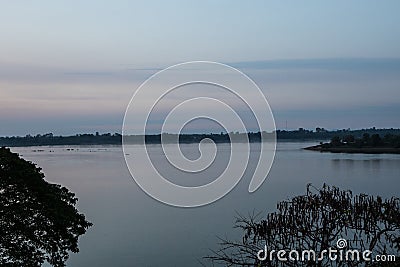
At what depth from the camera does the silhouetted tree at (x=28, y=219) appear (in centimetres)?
583

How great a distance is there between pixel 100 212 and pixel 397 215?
11.6 metres

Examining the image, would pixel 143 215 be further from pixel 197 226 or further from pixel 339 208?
pixel 339 208

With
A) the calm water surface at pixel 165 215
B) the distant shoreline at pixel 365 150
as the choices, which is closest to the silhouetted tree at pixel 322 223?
the calm water surface at pixel 165 215

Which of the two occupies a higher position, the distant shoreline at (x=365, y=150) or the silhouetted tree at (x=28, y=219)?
the distant shoreline at (x=365, y=150)

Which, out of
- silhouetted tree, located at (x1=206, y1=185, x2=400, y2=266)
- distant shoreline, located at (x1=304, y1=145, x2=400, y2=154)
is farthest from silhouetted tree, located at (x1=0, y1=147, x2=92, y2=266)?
distant shoreline, located at (x1=304, y1=145, x2=400, y2=154)

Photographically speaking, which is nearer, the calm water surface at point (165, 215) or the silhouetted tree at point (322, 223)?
the silhouetted tree at point (322, 223)

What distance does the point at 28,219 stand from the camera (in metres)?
5.92

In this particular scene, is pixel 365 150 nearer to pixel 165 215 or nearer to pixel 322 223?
pixel 165 215

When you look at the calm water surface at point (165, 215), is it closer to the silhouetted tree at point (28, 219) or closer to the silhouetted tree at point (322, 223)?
the silhouetted tree at point (28, 219)

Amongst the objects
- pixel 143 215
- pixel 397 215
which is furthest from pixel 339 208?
pixel 143 215

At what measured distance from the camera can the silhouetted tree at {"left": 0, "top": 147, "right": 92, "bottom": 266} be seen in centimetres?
583

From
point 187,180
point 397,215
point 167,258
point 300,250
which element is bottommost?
point 167,258

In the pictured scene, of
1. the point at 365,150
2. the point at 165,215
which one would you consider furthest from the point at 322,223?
the point at 365,150

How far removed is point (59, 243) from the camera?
6.12 meters
